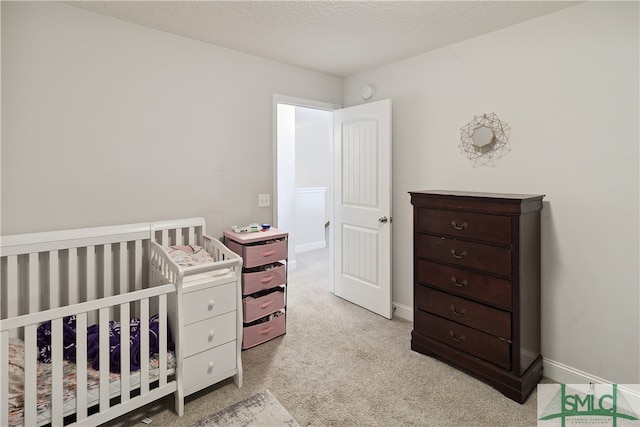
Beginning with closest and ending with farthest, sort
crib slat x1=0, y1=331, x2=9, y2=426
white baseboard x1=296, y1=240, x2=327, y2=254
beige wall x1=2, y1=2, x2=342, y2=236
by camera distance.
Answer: crib slat x1=0, y1=331, x2=9, y2=426 → beige wall x1=2, y1=2, x2=342, y2=236 → white baseboard x1=296, y1=240, x2=327, y2=254

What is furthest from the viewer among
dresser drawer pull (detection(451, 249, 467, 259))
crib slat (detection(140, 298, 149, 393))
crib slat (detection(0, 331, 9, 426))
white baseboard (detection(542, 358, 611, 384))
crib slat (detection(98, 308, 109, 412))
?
dresser drawer pull (detection(451, 249, 467, 259))

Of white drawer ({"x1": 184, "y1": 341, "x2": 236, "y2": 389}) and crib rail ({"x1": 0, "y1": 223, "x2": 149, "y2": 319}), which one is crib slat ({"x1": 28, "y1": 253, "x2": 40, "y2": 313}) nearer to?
crib rail ({"x1": 0, "y1": 223, "x2": 149, "y2": 319})

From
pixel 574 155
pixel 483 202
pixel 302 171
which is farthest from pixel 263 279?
pixel 302 171

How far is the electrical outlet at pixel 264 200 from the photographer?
3.03 metres

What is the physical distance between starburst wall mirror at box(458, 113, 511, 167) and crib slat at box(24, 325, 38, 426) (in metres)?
2.76

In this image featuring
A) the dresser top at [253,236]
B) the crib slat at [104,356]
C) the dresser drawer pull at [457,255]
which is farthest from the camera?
the dresser top at [253,236]

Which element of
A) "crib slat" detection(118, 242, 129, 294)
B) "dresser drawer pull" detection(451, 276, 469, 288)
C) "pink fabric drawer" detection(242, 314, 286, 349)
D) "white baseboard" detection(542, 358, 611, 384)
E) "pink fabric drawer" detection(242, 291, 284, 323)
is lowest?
"white baseboard" detection(542, 358, 611, 384)

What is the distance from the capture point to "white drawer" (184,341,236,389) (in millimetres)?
1925

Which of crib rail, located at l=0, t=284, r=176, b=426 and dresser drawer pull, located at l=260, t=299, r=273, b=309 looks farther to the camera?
dresser drawer pull, located at l=260, t=299, r=273, b=309

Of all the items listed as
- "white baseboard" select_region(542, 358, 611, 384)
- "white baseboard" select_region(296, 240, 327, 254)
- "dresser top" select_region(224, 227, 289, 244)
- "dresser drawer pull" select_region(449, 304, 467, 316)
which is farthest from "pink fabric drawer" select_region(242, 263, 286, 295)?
"white baseboard" select_region(296, 240, 327, 254)

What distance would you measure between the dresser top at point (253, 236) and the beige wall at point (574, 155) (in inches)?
58.9

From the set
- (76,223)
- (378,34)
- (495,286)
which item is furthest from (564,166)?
(76,223)

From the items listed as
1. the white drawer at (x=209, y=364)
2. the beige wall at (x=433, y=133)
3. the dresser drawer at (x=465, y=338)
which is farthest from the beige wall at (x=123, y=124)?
the dresser drawer at (x=465, y=338)

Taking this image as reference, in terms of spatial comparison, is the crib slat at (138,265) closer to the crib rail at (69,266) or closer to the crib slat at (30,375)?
the crib rail at (69,266)
